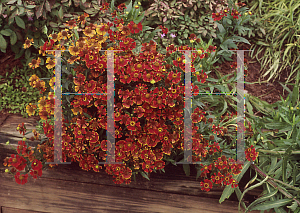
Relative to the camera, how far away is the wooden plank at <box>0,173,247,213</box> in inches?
60.9

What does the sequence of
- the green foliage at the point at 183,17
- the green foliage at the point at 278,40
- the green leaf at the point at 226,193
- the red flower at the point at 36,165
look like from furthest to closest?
the green foliage at the point at 278,40
the green foliage at the point at 183,17
the green leaf at the point at 226,193
the red flower at the point at 36,165

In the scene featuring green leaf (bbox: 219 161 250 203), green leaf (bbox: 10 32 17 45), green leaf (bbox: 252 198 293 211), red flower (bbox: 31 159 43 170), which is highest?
green leaf (bbox: 10 32 17 45)

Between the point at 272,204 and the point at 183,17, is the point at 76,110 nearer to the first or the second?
the point at 272,204

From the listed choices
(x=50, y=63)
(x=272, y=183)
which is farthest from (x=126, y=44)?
(x=272, y=183)

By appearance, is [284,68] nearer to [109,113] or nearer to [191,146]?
[191,146]

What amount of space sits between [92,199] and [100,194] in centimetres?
6

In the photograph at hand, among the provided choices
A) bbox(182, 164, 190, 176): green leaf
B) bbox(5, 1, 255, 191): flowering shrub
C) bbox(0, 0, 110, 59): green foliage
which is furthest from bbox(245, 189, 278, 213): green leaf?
bbox(0, 0, 110, 59): green foliage

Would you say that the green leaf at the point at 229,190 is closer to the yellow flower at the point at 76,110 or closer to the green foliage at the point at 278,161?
the green foliage at the point at 278,161

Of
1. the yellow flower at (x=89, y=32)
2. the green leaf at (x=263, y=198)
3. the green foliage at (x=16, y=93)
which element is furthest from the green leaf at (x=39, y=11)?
the green leaf at (x=263, y=198)

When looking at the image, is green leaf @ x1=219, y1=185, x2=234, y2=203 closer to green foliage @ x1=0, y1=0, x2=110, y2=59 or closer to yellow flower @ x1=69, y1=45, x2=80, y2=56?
yellow flower @ x1=69, y1=45, x2=80, y2=56

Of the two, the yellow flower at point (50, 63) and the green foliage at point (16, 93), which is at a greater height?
the yellow flower at point (50, 63)

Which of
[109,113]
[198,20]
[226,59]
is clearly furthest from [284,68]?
[109,113]

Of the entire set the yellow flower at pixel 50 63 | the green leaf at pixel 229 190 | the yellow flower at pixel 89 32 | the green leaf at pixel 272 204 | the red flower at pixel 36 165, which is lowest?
the green leaf at pixel 272 204

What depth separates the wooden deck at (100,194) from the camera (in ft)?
5.06
